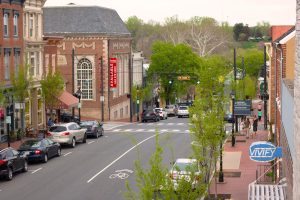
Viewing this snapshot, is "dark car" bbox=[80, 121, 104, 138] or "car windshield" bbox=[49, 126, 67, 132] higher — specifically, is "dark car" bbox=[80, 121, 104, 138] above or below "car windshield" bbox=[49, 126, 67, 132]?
below

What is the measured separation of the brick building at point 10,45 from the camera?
147ft

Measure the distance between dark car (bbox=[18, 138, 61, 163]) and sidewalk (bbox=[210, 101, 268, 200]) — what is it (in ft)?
29.6

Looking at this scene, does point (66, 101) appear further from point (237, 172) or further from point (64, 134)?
point (237, 172)

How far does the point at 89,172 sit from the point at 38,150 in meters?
3.69

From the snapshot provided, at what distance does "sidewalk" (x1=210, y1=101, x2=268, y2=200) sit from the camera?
90.7 ft

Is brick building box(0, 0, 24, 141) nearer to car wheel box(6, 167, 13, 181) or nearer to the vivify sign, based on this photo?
car wheel box(6, 167, 13, 181)

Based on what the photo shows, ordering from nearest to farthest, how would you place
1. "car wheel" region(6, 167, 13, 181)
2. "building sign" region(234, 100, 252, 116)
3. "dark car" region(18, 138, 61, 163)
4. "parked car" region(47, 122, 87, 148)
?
"car wheel" region(6, 167, 13, 181)
"dark car" region(18, 138, 61, 163)
"parked car" region(47, 122, 87, 148)
"building sign" region(234, 100, 252, 116)

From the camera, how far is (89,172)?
32.6 meters

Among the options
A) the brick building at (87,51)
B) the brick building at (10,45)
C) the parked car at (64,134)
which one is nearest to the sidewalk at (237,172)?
the parked car at (64,134)

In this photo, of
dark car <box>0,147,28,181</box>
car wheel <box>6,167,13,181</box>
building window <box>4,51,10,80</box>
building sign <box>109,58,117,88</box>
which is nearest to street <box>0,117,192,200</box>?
car wheel <box>6,167,13,181</box>

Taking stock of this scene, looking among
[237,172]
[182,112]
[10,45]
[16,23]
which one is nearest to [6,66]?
[10,45]

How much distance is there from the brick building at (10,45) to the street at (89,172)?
18.2 feet

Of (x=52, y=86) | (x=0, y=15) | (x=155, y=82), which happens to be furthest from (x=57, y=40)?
(x=155, y=82)

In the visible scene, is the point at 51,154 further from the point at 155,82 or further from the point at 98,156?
the point at 155,82
